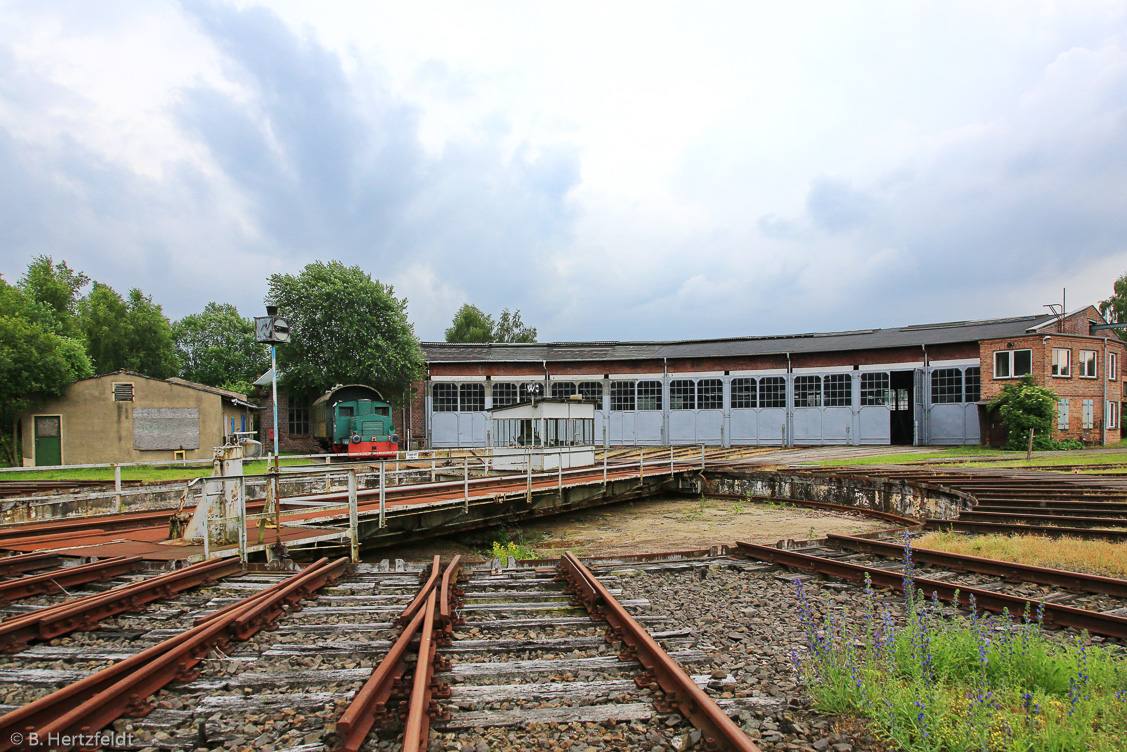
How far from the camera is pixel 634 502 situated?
2022cm

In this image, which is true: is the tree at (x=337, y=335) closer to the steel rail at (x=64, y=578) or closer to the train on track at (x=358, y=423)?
the train on track at (x=358, y=423)

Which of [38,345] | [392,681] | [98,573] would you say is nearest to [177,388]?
[38,345]

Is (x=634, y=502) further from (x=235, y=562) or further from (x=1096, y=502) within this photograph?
(x=235, y=562)

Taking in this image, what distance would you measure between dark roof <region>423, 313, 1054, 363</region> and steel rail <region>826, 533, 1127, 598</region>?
22.5 meters

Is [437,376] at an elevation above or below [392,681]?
above

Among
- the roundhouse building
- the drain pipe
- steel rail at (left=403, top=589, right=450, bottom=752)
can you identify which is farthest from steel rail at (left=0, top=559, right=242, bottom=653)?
the drain pipe

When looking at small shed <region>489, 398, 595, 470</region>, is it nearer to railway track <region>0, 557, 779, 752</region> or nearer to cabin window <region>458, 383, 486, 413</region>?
cabin window <region>458, 383, 486, 413</region>

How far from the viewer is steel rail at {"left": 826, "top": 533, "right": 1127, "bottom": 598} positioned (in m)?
6.32

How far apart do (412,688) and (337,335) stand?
2919 cm

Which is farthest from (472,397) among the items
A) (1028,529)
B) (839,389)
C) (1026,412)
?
(1028,529)

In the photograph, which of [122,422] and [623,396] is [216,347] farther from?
[623,396]

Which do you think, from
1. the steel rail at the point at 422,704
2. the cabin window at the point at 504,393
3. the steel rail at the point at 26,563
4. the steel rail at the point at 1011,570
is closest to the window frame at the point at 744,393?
the cabin window at the point at 504,393

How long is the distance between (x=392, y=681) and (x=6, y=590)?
5057 mm

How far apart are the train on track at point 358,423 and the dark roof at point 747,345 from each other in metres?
6.94
